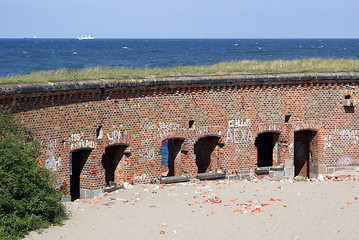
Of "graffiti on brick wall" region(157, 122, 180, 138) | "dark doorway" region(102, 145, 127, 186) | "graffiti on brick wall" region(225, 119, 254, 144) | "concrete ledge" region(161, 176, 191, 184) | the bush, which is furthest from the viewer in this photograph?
"graffiti on brick wall" region(225, 119, 254, 144)

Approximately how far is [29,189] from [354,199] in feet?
31.0

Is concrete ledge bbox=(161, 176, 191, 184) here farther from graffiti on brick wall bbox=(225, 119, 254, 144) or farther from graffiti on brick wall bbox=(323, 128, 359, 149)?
graffiti on brick wall bbox=(323, 128, 359, 149)

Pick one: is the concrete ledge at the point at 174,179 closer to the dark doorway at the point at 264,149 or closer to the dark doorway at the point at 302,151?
the dark doorway at the point at 302,151

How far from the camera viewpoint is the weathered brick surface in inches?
667

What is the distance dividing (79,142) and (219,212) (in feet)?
15.4

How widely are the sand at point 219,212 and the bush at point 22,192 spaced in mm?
365

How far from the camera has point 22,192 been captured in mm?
13812

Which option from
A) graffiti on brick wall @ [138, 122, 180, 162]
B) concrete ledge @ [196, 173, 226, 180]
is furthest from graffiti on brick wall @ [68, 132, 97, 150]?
concrete ledge @ [196, 173, 226, 180]

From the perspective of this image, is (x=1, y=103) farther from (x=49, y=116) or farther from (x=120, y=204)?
(x=120, y=204)

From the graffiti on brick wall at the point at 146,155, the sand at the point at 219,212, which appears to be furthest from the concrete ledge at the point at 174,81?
the sand at the point at 219,212

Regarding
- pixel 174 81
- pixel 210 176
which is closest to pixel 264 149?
pixel 210 176

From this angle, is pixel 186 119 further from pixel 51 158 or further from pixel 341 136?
pixel 341 136

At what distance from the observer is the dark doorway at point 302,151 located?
22014mm

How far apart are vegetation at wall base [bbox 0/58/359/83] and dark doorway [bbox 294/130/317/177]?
2503 millimetres
